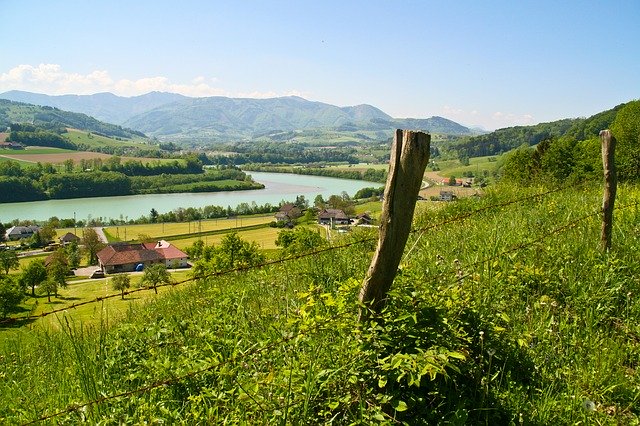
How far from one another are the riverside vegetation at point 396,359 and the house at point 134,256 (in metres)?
63.7

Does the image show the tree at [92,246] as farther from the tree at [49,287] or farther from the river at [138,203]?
the river at [138,203]

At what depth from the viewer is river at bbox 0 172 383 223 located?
114 meters

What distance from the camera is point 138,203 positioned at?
13200 centimetres

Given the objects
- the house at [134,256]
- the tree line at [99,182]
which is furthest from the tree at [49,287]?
the tree line at [99,182]

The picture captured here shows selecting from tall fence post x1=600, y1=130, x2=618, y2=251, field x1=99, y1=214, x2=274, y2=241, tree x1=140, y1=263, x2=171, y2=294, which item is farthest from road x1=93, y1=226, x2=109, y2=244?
tall fence post x1=600, y1=130, x2=618, y2=251

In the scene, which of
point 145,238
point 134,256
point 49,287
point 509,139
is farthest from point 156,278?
point 509,139

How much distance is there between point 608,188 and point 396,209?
400 centimetres

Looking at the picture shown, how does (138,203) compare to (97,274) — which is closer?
(97,274)

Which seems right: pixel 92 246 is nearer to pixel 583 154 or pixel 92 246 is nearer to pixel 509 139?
pixel 583 154

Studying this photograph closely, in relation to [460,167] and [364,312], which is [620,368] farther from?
[460,167]

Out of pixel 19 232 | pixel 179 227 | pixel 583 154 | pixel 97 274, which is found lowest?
pixel 97 274

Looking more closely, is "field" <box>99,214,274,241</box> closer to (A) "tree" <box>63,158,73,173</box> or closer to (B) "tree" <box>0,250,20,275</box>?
(B) "tree" <box>0,250,20,275</box>

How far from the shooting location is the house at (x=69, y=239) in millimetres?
82606

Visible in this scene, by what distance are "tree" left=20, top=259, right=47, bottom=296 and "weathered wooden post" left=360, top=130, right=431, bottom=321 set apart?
6174 cm
